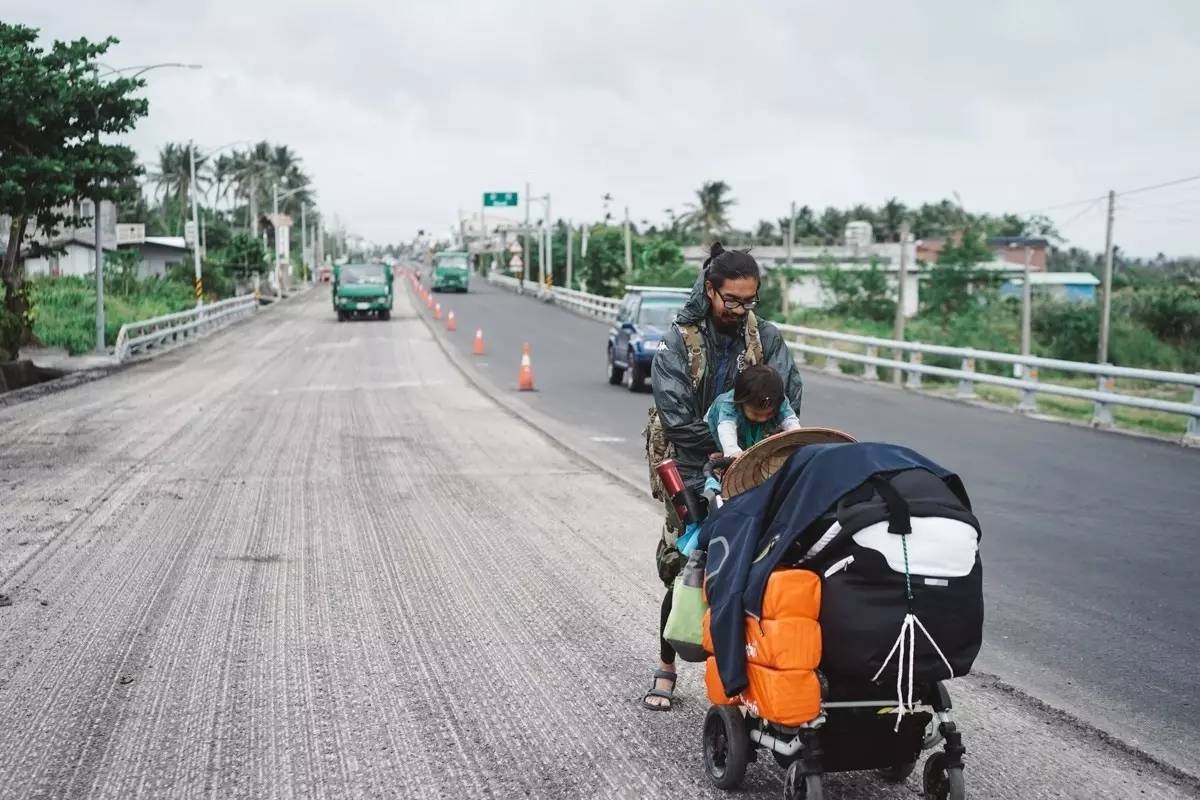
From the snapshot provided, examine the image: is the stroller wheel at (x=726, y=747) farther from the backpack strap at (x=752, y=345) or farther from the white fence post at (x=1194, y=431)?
the white fence post at (x=1194, y=431)

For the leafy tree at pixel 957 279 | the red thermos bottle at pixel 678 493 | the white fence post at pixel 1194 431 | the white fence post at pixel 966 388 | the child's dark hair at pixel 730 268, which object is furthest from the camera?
the leafy tree at pixel 957 279

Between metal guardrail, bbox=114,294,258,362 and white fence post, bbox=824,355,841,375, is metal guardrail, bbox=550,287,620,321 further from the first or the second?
white fence post, bbox=824,355,841,375

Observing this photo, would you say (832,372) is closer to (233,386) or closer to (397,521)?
(233,386)

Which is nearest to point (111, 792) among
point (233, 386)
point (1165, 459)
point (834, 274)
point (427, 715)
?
point (427, 715)

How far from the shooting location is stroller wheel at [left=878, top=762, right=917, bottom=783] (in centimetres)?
434

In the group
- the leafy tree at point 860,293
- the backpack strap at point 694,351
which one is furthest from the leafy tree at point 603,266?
the backpack strap at point 694,351

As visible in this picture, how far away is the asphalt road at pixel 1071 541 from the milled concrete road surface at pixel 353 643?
19.3 inches

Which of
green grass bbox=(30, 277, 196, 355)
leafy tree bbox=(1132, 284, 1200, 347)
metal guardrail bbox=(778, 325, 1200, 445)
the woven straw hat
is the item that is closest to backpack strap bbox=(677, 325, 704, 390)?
the woven straw hat

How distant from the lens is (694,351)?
4.93 meters

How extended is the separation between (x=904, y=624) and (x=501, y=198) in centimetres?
8498

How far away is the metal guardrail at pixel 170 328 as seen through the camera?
29.9 m

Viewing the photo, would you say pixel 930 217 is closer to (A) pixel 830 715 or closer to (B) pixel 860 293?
(B) pixel 860 293

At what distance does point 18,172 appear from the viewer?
21938 millimetres

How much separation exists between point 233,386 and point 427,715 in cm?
1822
